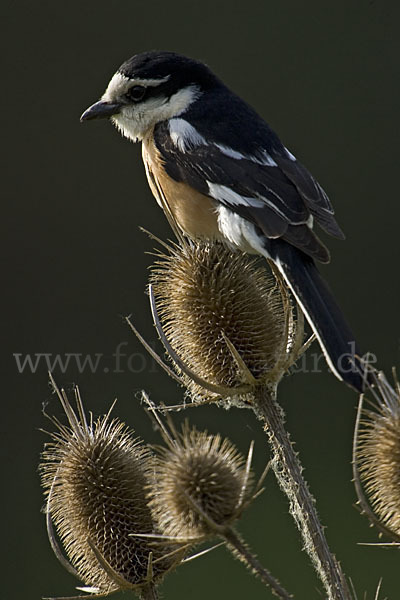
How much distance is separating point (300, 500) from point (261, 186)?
1.01 metres

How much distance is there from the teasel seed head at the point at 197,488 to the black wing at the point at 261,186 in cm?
75

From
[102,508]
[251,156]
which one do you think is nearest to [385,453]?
[102,508]

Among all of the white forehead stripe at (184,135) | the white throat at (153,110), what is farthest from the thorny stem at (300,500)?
the white throat at (153,110)

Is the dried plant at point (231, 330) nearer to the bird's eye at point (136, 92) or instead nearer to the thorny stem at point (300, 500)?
the thorny stem at point (300, 500)

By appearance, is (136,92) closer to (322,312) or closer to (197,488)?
(322,312)

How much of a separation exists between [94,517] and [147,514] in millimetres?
123

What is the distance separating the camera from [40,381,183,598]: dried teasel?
6.46ft

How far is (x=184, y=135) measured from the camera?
9.27 feet

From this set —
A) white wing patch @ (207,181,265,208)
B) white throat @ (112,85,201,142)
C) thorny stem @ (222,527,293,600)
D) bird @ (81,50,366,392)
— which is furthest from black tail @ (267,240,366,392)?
white throat @ (112,85,201,142)

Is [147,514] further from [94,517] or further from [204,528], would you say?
[204,528]

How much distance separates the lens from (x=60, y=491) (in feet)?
6.90

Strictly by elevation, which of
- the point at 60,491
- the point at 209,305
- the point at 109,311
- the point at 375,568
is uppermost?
the point at 209,305

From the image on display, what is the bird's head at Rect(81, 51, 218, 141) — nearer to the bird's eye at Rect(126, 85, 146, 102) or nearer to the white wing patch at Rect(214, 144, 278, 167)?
the bird's eye at Rect(126, 85, 146, 102)

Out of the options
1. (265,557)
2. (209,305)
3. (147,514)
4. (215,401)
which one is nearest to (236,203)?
(209,305)
